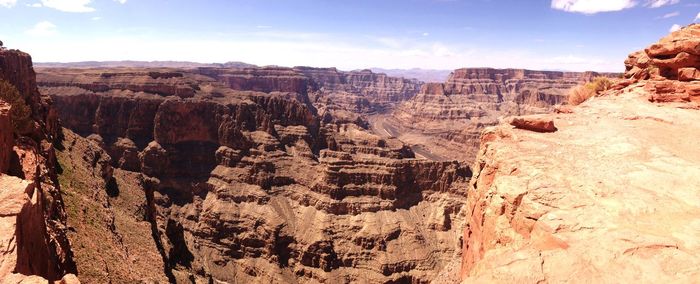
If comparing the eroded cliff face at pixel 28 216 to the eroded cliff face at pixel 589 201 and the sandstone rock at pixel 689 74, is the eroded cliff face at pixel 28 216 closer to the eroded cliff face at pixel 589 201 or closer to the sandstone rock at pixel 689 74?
the eroded cliff face at pixel 589 201

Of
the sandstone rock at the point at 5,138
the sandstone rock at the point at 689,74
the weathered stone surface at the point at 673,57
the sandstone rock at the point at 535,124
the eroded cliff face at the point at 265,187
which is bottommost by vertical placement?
the eroded cliff face at the point at 265,187

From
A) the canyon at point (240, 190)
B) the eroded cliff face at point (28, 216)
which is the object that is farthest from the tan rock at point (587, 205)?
the canyon at point (240, 190)

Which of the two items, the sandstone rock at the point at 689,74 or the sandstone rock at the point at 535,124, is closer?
the sandstone rock at the point at 535,124

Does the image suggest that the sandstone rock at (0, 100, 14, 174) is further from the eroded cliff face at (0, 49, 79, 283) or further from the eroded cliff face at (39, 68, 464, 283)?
the eroded cliff face at (39, 68, 464, 283)

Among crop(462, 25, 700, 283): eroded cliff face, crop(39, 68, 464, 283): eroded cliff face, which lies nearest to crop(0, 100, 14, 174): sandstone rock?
crop(39, 68, 464, 283): eroded cliff face

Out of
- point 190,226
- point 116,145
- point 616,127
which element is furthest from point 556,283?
point 116,145

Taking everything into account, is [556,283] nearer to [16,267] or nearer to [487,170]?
[487,170]
